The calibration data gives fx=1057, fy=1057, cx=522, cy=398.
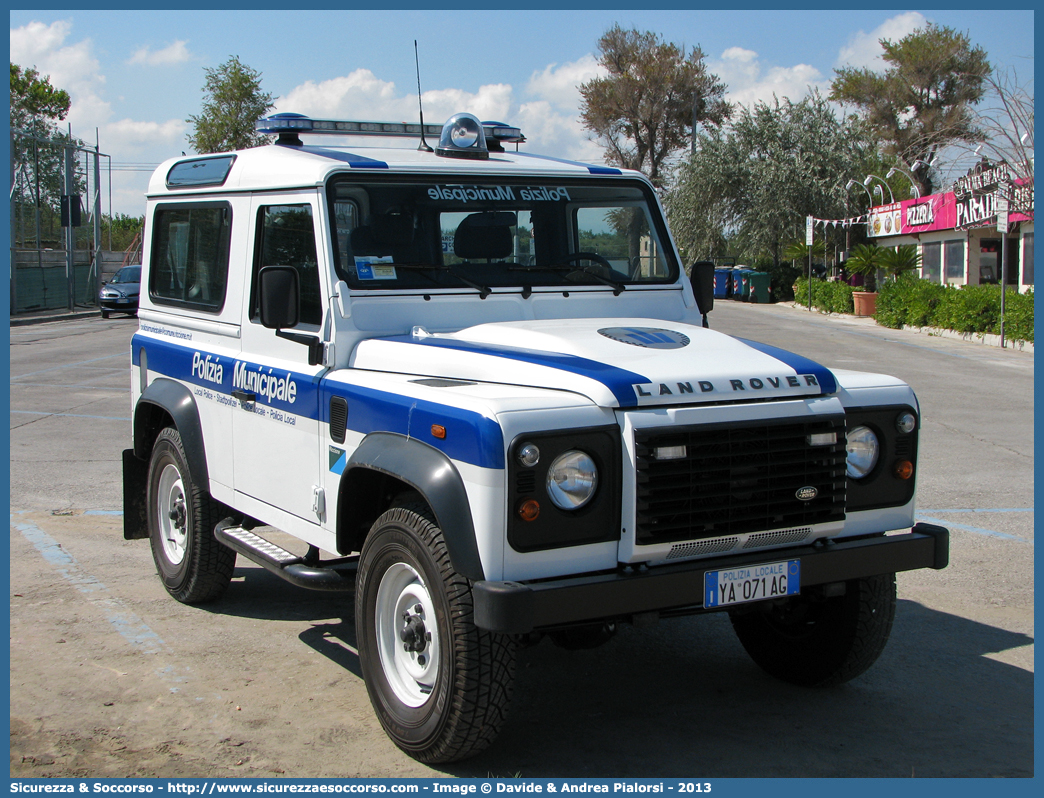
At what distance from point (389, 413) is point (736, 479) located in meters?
1.33

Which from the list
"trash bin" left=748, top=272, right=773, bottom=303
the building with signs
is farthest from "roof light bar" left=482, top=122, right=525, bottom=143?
"trash bin" left=748, top=272, right=773, bottom=303

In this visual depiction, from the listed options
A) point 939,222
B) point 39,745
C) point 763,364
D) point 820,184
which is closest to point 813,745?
point 763,364

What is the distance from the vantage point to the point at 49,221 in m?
38.6

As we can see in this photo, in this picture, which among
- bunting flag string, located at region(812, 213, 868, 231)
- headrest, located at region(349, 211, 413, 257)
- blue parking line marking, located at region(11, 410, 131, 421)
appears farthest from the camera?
bunting flag string, located at region(812, 213, 868, 231)

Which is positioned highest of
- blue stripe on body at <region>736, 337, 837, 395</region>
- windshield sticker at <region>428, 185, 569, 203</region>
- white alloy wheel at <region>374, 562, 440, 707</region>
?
windshield sticker at <region>428, 185, 569, 203</region>

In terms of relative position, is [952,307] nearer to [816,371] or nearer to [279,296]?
[816,371]

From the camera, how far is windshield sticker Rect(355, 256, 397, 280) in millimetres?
4805

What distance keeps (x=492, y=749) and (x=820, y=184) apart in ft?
147

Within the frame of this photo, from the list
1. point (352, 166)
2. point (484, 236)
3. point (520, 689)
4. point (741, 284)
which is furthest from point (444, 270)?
point (741, 284)

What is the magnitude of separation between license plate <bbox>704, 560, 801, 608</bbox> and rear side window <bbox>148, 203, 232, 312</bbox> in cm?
318

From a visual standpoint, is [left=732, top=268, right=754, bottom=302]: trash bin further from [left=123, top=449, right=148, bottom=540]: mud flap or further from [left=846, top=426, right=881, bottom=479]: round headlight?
[left=846, top=426, right=881, bottom=479]: round headlight

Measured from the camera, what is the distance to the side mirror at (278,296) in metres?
4.54

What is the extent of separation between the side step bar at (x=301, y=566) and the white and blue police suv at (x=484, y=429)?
0.02 metres

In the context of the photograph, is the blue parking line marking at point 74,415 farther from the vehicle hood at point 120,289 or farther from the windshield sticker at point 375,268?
the vehicle hood at point 120,289
